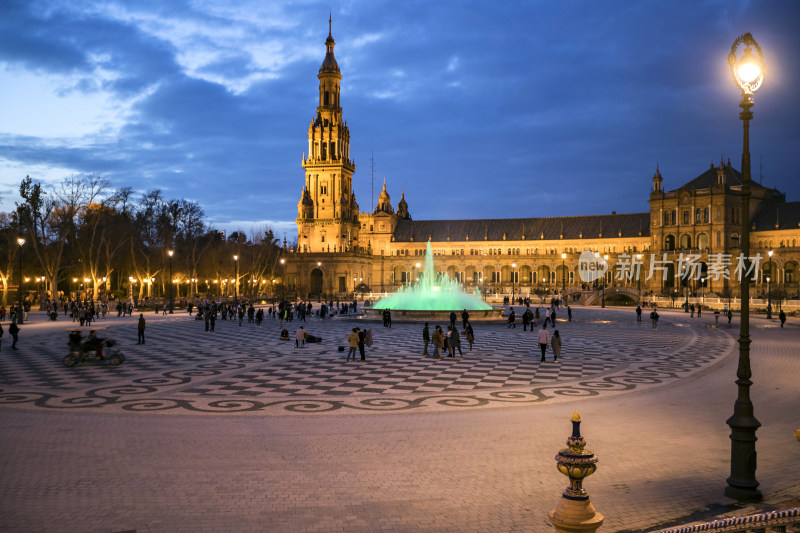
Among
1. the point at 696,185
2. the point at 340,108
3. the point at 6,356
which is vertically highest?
the point at 340,108

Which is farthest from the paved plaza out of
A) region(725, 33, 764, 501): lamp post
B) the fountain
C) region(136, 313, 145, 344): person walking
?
the fountain

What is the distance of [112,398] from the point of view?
1648cm

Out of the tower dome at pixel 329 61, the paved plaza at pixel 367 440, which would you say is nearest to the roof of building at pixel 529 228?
the tower dome at pixel 329 61

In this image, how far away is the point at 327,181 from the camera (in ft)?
417

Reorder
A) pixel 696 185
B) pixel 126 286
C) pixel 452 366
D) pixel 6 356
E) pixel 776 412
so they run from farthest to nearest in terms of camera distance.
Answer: pixel 696 185 < pixel 126 286 < pixel 6 356 < pixel 452 366 < pixel 776 412

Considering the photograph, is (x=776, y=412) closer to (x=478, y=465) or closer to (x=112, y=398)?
(x=478, y=465)

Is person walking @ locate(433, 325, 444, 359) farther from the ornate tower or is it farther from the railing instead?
the ornate tower

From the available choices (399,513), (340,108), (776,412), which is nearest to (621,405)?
(776,412)

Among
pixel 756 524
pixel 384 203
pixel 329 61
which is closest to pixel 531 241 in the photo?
pixel 384 203

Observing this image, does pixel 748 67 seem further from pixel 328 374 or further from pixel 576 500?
pixel 328 374

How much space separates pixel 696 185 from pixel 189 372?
353ft

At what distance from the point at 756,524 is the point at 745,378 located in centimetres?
338

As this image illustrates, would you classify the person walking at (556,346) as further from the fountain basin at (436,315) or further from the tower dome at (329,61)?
the tower dome at (329,61)

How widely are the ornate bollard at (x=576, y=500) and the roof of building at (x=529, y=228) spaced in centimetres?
12547
